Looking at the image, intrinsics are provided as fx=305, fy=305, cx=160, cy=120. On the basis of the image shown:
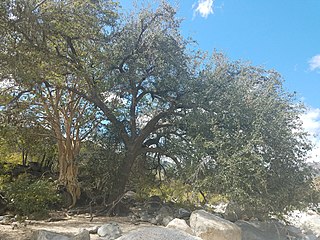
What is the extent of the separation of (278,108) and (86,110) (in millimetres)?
6052

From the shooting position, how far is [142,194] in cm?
1031

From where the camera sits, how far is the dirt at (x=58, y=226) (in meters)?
5.92

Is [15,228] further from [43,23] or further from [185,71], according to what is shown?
[185,71]

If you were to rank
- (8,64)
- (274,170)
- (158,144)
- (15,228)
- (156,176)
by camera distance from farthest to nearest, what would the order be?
1. (156,176)
2. (158,144)
3. (274,170)
4. (15,228)
5. (8,64)

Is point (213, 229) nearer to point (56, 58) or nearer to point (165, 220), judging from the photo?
point (165, 220)

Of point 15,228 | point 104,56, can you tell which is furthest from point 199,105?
point 15,228

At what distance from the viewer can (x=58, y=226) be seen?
279 inches

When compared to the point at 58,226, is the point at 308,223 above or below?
above

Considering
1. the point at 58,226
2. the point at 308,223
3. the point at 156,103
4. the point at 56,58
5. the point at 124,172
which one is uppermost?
the point at 156,103

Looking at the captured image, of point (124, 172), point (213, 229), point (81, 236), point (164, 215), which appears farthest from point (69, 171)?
point (213, 229)

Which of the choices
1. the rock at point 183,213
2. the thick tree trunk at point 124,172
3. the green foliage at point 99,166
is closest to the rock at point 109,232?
the thick tree trunk at point 124,172

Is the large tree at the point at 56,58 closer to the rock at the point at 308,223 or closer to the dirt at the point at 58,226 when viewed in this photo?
the dirt at the point at 58,226

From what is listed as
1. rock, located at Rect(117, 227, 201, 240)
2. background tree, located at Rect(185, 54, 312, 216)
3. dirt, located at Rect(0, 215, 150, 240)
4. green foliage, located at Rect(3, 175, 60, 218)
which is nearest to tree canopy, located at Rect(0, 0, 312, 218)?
background tree, located at Rect(185, 54, 312, 216)

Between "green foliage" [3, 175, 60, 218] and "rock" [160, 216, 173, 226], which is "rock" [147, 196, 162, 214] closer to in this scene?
"rock" [160, 216, 173, 226]
